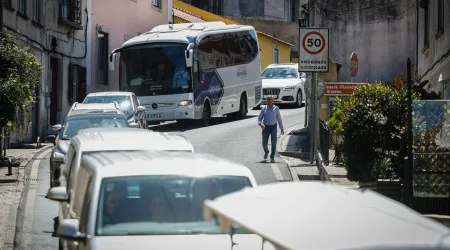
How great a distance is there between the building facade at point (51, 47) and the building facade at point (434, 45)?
10.3 metres

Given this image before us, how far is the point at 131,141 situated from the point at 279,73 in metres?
30.4

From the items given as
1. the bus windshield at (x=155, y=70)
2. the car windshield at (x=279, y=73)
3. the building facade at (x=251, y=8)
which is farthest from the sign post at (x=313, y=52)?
the building facade at (x=251, y=8)

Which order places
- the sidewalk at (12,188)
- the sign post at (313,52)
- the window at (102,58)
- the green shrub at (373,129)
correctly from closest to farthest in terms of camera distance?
the sidewalk at (12,188) → the green shrub at (373,129) → the sign post at (313,52) → the window at (102,58)

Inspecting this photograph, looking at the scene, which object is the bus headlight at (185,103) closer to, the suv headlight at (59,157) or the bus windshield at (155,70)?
the bus windshield at (155,70)

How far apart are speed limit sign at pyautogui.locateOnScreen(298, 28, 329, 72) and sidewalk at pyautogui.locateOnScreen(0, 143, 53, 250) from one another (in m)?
6.44

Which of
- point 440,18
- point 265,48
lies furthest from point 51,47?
point 265,48

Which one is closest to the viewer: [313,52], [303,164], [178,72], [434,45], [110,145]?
[110,145]

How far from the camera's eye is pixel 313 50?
21219 millimetres

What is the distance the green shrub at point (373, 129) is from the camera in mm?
17109

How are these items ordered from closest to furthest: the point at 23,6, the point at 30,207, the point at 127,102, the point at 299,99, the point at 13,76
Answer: the point at 30,207 < the point at 13,76 < the point at 127,102 < the point at 23,6 < the point at 299,99

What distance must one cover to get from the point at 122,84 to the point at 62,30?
11.6 feet

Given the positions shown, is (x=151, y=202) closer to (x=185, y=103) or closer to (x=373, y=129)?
(x=373, y=129)

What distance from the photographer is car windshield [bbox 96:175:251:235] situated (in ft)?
26.1

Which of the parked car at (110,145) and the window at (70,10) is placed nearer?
the parked car at (110,145)
